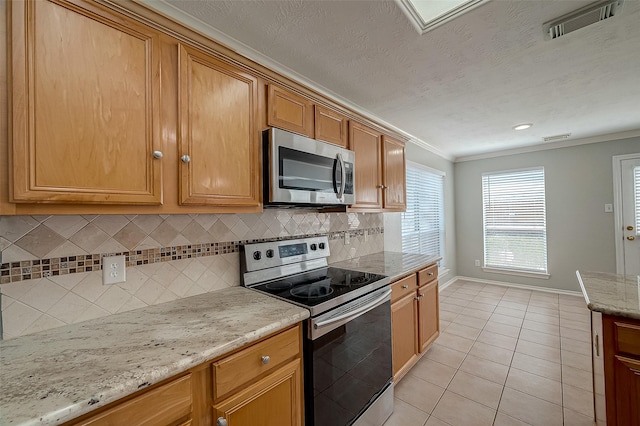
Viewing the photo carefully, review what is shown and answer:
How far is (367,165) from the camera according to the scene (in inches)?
92.0

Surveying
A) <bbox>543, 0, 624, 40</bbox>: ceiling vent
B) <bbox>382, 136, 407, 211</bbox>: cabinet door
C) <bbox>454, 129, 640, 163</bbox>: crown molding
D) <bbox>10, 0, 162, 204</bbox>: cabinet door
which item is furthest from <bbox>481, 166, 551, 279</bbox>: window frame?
<bbox>10, 0, 162, 204</bbox>: cabinet door

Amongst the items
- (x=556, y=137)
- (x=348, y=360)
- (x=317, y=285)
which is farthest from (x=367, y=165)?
(x=556, y=137)

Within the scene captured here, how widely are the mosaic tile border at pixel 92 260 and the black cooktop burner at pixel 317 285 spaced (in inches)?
13.9

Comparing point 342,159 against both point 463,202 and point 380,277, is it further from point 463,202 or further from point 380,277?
point 463,202

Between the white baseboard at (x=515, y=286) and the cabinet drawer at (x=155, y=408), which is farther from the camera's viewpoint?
the white baseboard at (x=515, y=286)

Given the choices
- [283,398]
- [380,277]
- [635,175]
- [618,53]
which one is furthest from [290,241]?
[635,175]

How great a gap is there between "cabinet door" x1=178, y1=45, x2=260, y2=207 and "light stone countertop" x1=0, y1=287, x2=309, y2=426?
54 centimetres

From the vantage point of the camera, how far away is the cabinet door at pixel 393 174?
2.56 meters

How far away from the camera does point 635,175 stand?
3.58 m

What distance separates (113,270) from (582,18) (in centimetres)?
273

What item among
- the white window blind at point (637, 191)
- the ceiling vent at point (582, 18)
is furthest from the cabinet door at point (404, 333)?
the white window blind at point (637, 191)

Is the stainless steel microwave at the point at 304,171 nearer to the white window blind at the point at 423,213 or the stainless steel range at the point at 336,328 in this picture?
the stainless steel range at the point at 336,328

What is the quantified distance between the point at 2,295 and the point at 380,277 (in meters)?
1.82

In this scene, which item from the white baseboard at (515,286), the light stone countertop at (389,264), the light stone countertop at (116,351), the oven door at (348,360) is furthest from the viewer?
the white baseboard at (515,286)
